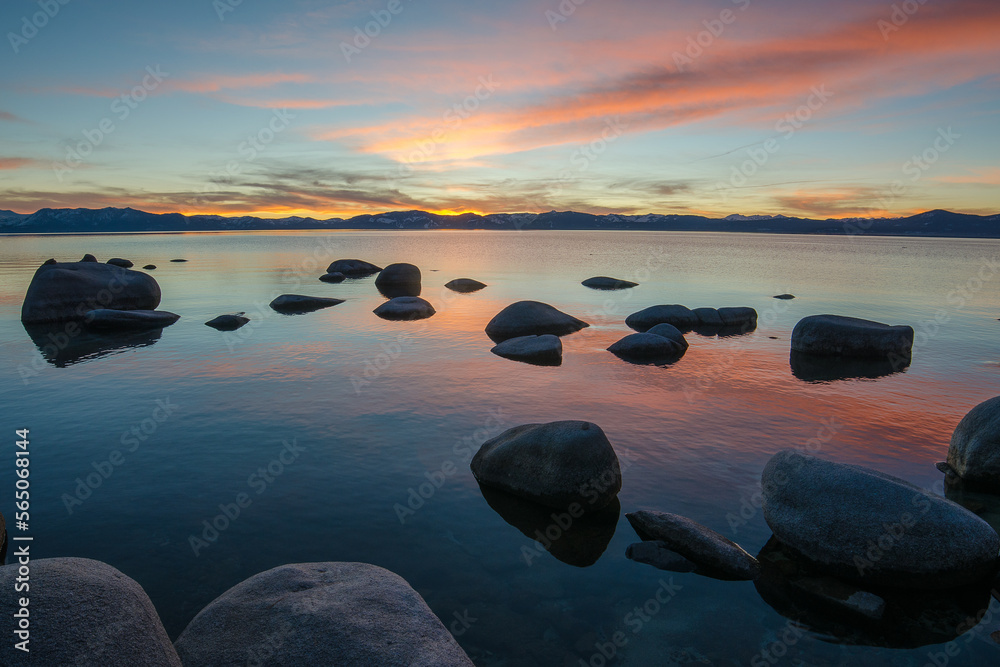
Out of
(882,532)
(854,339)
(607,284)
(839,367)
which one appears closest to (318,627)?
(882,532)

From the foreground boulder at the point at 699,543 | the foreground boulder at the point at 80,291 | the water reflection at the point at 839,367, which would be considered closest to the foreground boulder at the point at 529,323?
the water reflection at the point at 839,367

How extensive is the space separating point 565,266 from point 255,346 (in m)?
55.3

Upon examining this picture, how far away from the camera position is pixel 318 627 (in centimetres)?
537

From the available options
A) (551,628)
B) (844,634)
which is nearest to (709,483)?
(844,634)

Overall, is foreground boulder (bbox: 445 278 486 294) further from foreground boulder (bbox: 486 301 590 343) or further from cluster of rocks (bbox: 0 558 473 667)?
cluster of rocks (bbox: 0 558 473 667)

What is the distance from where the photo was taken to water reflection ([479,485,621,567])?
29.1ft

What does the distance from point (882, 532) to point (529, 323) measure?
19425 mm

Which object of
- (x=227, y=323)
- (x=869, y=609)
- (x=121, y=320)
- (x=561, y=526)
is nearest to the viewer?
(x=869, y=609)

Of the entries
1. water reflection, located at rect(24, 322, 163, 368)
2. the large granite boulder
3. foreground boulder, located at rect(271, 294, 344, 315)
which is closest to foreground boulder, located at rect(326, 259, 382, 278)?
foreground boulder, located at rect(271, 294, 344, 315)

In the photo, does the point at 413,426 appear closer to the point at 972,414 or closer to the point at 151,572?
the point at 151,572

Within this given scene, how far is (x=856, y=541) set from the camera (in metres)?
7.90

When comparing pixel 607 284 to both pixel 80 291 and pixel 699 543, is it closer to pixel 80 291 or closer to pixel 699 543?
pixel 80 291

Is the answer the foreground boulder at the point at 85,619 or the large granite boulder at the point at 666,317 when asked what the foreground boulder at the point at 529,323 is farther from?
the foreground boulder at the point at 85,619

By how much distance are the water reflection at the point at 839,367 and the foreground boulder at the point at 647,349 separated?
4.52 metres
